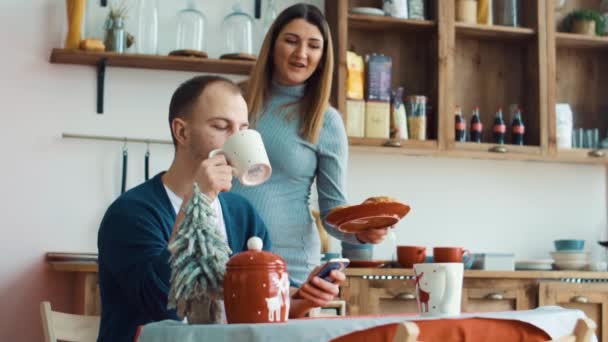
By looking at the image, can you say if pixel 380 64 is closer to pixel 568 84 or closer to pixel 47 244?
pixel 568 84

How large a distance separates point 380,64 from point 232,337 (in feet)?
9.63

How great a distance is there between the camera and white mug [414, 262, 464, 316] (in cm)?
143

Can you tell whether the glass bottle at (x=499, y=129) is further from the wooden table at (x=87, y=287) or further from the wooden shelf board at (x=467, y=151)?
the wooden table at (x=87, y=287)

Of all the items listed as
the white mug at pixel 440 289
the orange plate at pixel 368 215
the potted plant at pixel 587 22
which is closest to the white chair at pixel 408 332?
the white mug at pixel 440 289

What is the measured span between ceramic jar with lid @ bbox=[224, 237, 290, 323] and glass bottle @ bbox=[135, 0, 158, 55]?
104 inches

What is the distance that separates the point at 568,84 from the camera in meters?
4.49

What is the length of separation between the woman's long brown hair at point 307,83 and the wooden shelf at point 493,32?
1785 mm

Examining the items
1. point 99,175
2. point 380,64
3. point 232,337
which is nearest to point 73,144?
point 99,175

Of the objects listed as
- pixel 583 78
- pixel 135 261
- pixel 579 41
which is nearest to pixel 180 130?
pixel 135 261

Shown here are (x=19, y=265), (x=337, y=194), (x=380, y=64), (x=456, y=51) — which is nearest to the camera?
(x=337, y=194)

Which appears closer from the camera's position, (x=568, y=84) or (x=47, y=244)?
(x=47, y=244)

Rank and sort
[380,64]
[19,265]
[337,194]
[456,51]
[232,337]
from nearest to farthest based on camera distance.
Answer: [232,337], [337,194], [19,265], [380,64], [456,51]

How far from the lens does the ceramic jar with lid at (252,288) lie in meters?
1.29

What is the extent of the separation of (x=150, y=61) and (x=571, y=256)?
1890 millimetres
